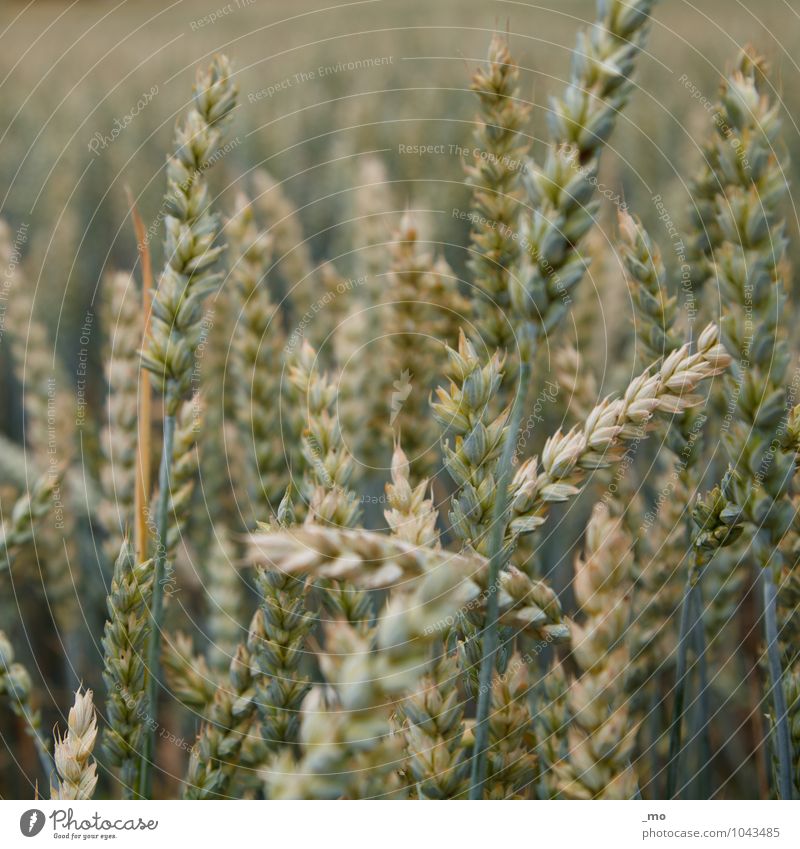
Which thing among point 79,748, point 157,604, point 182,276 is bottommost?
point 79,748

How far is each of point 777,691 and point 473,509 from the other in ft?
1.04

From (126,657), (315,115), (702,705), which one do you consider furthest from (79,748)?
(315,115)

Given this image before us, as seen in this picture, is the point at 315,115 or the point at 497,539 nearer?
the point at 497,539

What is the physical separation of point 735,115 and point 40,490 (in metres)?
0.69

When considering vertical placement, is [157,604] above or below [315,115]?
below

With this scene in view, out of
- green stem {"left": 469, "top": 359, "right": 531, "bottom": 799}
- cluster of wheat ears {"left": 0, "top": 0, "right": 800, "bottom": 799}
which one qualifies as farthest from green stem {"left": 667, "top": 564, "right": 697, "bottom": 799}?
green stem {"left": 469, "top": 359, "right": 531, "bottom": 799}

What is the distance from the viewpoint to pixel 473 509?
18.8 inches

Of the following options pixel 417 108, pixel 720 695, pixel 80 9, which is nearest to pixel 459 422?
pixel 720 695

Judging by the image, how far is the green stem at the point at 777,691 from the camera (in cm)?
58

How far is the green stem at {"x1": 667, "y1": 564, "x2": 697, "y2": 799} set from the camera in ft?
2.01

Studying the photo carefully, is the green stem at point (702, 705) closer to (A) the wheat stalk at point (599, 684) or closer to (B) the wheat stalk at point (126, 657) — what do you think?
→ (A) the wheat stalk at point (599, 684)

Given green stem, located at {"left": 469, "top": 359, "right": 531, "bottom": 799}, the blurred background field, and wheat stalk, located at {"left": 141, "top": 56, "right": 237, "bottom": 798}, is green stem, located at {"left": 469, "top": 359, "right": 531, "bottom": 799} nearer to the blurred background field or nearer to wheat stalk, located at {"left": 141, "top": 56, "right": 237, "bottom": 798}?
wheat stalk, located at {"left": 141, "top": 56, "right": 237, "bottom": 798}

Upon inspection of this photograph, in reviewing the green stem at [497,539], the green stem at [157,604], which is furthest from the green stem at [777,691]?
the green stem at [157,604]

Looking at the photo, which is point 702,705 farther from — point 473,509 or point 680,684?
point 473,509
